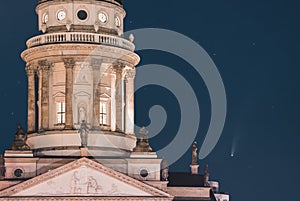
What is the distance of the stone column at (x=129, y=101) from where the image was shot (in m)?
86.4

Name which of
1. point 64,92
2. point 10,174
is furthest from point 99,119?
point 10,174

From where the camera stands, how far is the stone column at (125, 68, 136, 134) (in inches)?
3401

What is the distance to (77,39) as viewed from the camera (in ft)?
275

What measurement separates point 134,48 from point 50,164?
1256 centimetres

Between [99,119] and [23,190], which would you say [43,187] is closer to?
[23,190]

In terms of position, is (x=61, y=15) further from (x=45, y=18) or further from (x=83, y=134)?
(x=83, y=134)

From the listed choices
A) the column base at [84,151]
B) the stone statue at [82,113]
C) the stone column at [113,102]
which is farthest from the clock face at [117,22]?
the column base at [84,151]

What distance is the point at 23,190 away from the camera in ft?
250

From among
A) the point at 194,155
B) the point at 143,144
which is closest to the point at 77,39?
the point at 143,144

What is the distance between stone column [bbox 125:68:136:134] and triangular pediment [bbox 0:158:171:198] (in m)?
9.33

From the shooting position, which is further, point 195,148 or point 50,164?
point 195,148

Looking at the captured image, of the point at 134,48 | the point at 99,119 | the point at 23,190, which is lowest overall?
the point at 23,190

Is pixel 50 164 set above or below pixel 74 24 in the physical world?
below

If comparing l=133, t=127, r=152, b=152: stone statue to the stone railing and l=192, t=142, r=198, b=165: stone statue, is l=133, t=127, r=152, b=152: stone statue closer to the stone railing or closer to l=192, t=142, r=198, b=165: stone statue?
l=192, t=142, r=198, b=165: stone statue
